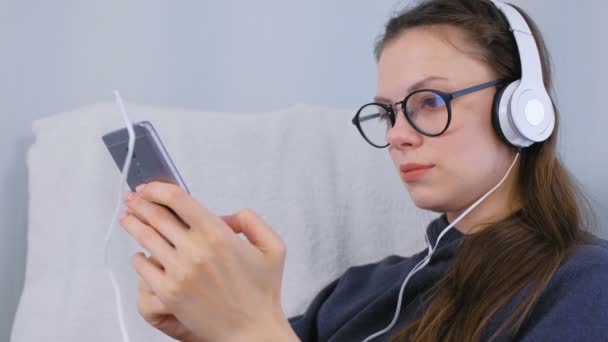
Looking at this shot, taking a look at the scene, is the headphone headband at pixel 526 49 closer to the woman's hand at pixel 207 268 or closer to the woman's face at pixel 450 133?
the woman's face at pixel 450 133

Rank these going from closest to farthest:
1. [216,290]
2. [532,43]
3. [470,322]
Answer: [216,290]
[470,322]
[532,43]

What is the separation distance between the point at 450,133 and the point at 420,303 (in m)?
0.26

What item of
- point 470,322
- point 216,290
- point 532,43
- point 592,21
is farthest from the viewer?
point 592,21

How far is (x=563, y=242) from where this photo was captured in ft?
2.54

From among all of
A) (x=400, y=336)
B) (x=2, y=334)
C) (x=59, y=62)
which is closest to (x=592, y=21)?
(x=400, y=336)

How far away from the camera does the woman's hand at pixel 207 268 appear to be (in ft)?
1.71

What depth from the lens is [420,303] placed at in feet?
2.81

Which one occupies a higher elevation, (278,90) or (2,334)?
(278,90)

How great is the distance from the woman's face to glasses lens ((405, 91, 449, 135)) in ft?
0.03

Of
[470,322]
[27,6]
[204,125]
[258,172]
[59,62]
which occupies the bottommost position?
[470,322]

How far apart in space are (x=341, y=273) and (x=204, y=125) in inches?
16.3

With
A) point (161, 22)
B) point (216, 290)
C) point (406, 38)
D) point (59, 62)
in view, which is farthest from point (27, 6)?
point (216, 290)

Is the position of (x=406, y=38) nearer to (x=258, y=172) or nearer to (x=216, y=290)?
(x=258, y=172)

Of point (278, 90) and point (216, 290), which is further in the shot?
point (278, 90)
